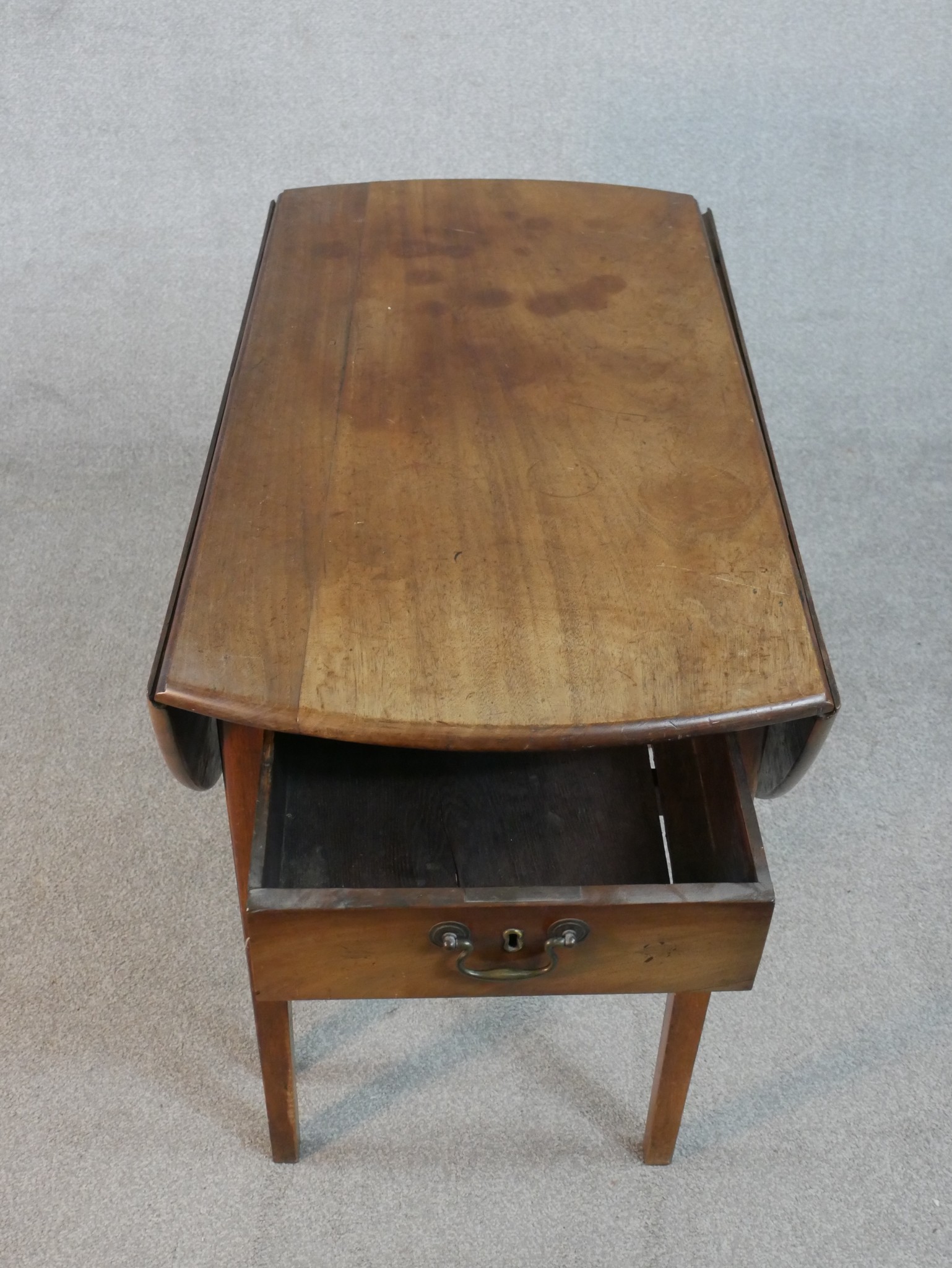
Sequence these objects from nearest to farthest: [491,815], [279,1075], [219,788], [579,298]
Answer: [279,1075] < [491,815] < [579,298] < [219,788]

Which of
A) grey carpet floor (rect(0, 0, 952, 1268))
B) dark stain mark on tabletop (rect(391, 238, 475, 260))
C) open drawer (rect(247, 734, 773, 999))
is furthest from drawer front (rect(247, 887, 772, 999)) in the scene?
dark stain mark on tabletop (rect(391, 238, 475, 260))

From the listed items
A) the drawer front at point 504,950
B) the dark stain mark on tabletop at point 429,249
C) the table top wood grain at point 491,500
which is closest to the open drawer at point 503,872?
the drawer front at point 504,950

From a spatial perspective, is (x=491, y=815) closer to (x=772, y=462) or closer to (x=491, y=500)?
(x=491, y=500)

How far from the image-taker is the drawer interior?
3.84 feet

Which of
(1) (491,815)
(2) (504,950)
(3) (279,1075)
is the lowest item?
(3) (279,1075)

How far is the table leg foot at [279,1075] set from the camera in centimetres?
106

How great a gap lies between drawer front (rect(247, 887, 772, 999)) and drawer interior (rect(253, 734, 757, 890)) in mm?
155

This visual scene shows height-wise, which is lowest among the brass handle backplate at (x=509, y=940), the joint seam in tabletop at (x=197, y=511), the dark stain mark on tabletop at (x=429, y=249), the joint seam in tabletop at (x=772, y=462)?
the brass handle backplate at (x=509, y=940)

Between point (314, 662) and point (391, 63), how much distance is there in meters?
1.62

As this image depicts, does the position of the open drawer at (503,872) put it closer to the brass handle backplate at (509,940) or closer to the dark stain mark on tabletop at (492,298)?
the brass handle backplate at (509,940)

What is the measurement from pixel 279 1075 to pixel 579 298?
0.85 metres

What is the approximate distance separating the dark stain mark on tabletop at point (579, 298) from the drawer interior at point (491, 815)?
477 millimetres

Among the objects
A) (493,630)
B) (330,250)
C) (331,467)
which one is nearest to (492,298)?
(330,250)

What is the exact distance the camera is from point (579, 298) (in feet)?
4.61
